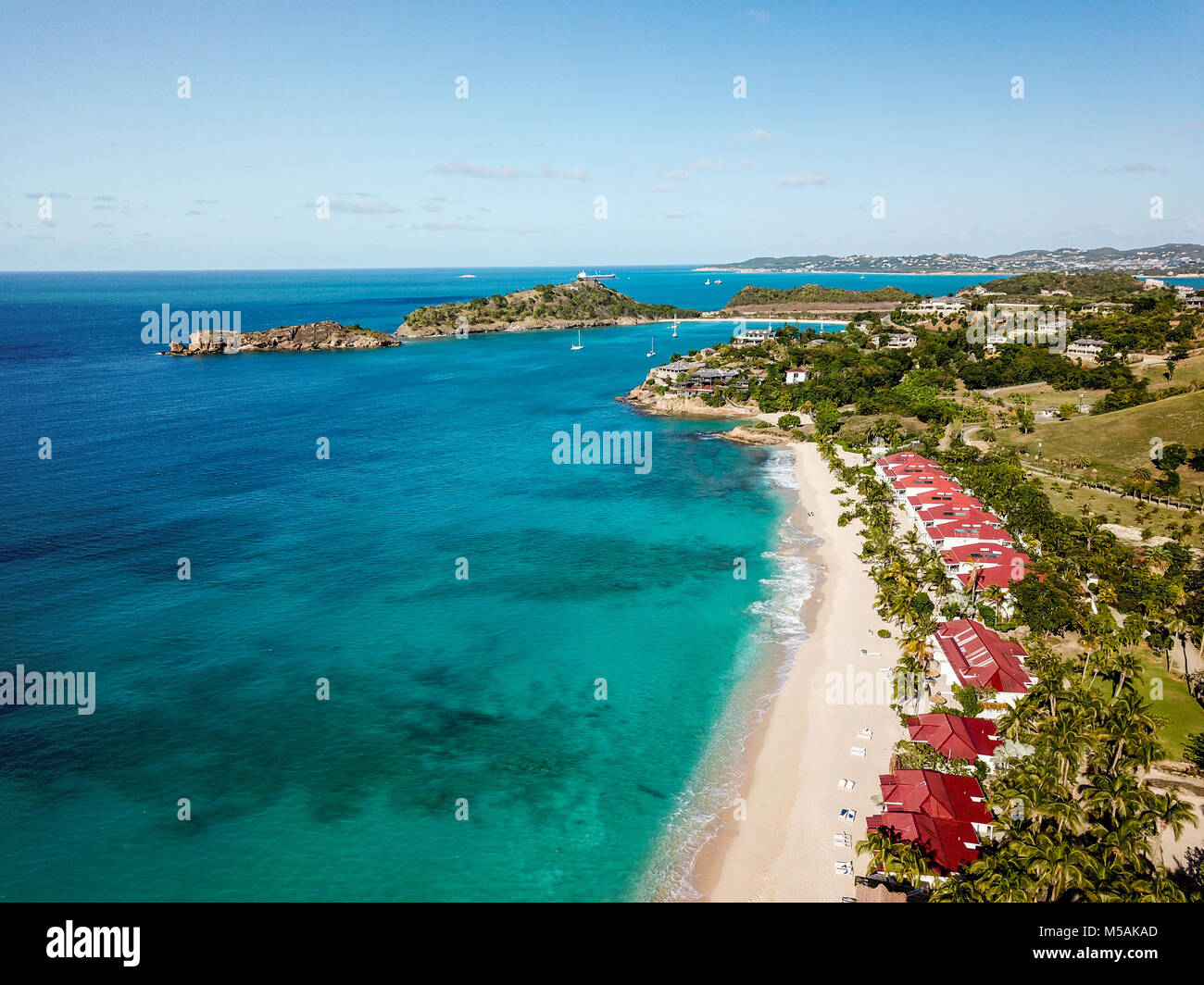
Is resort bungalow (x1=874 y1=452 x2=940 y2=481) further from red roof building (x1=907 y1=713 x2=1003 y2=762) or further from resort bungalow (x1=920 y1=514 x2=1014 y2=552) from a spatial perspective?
red roof building (x1=907 y1=713 x2=1003 y2=762)

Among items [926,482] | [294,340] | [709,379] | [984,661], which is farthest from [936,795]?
[294,340]

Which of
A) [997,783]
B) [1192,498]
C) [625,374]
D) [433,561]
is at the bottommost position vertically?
[997,783]

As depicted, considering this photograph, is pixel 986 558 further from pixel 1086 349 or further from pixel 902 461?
pixel 1086 349

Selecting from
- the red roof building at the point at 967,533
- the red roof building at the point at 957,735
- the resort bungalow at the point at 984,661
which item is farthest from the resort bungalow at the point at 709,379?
the red roof building at the point at 957,735

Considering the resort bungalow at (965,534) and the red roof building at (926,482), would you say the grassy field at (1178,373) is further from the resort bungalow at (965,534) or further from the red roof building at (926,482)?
the resort bungalow at (965,534)

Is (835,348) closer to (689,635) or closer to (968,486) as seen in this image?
(968,486)

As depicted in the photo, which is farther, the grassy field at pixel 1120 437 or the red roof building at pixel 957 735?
the grassy field at pixel 1120 437
